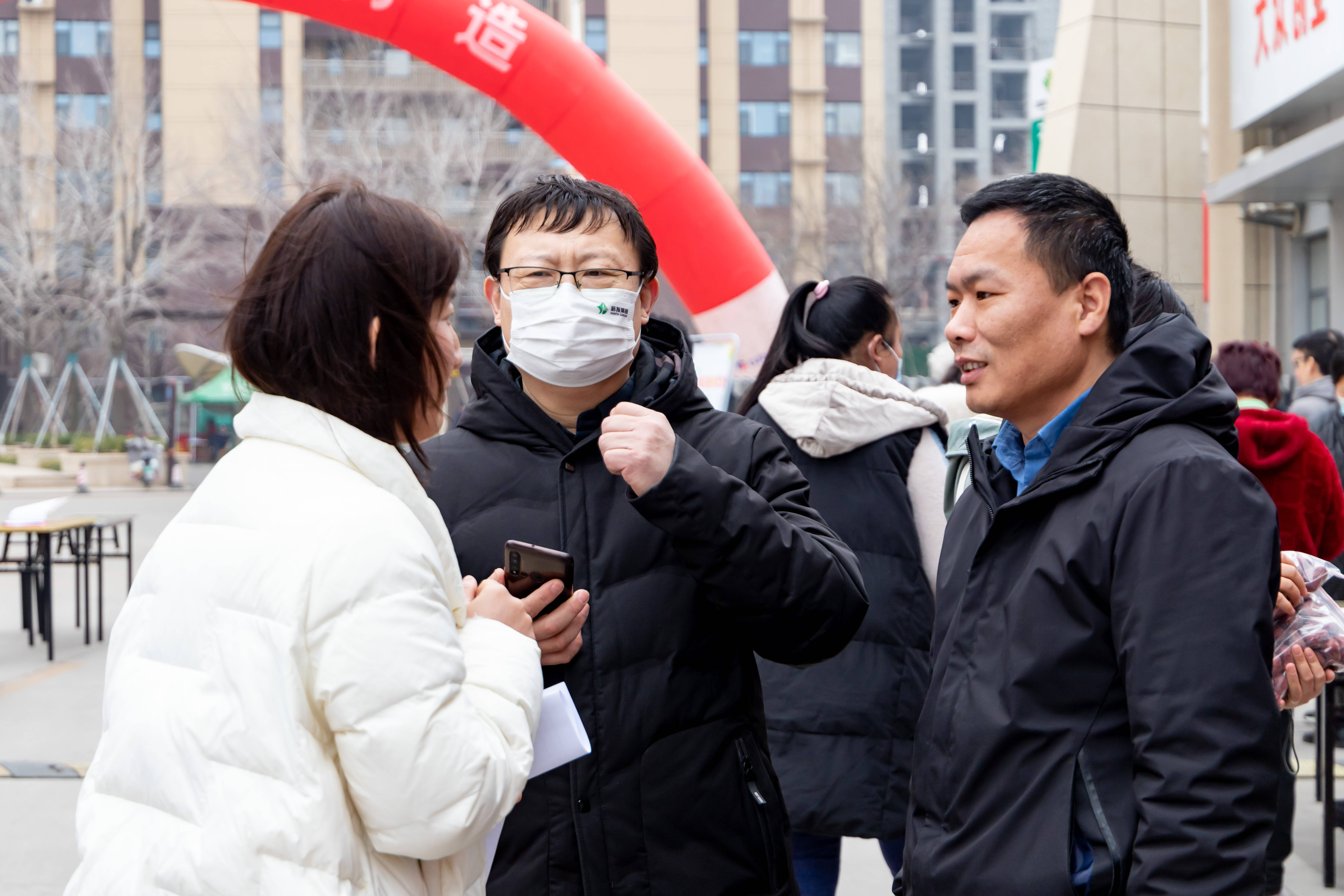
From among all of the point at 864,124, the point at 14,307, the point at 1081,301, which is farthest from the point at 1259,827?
the point at 864,124

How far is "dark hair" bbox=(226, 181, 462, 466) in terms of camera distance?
1.61 metres

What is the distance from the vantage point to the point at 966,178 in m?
47.5

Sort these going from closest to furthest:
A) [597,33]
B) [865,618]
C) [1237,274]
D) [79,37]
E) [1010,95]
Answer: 1. [865,618]
2. [1237,274]
3. [79,37]
4. [597,33]
5. [1010,95]

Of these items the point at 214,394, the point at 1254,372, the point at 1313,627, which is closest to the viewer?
the point at 1313,627

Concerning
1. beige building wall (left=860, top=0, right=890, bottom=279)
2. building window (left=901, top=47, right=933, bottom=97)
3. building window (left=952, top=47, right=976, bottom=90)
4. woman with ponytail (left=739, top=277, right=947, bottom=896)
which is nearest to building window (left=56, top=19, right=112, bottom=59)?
beige building wall (left=860, top=0, right=890, bottom=279)

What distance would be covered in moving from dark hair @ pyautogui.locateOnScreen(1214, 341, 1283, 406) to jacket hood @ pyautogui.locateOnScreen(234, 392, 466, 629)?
12.9ft

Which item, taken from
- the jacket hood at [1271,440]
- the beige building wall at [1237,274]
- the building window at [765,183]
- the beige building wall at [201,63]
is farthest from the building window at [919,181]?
the jacket hood at [1271,440]

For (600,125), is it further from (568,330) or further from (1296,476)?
(568,330)

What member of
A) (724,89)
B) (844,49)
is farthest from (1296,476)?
(844,49)

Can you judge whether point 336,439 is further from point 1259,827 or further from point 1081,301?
point 1259,827

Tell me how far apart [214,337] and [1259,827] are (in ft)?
5.11

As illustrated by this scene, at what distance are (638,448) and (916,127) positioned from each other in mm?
58961

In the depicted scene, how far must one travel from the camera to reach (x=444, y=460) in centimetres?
231

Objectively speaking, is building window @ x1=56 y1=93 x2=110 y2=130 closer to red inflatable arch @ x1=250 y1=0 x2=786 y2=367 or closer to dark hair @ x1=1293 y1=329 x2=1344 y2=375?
red inflatable arch @ x1=250 y1=0 x2=786 y2=367
